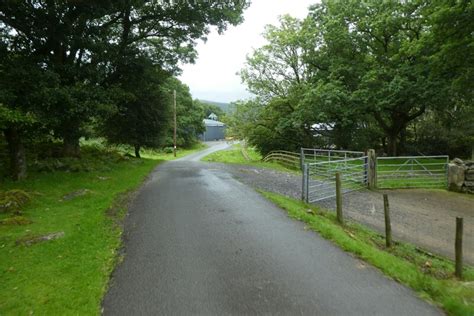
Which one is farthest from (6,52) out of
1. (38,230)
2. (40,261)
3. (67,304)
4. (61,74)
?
(67,304)

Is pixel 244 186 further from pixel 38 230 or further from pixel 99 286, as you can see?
pixel 99 286

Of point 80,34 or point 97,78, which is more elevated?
point 80,34

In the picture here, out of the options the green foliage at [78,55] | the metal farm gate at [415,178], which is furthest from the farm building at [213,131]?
the metal farm gate at [415,178]

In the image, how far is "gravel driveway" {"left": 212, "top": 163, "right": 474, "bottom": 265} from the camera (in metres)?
7.66

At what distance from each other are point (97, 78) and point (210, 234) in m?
9.99

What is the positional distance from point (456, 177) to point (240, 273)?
1194 cm

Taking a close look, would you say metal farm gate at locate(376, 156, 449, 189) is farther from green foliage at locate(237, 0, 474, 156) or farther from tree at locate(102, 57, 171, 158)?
tree at locate(102, 57, 171, 158)

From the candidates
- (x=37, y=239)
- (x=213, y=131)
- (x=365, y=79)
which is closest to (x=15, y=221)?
(x=37, y=239)

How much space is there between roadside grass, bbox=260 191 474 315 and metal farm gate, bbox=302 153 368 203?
1.57m

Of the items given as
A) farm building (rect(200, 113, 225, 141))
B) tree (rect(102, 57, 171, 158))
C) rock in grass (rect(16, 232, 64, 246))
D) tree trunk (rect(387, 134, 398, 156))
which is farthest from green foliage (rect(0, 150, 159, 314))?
farm building (rect(200, 113, 225, 141))

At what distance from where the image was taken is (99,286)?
4.48 metres

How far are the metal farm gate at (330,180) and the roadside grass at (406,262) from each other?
5.14 feet

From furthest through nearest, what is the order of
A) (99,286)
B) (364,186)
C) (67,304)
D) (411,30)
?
(411,30)
(364,186)
(99,286)
(67,304)

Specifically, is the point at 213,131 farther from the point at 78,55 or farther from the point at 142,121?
the point at 78,55
